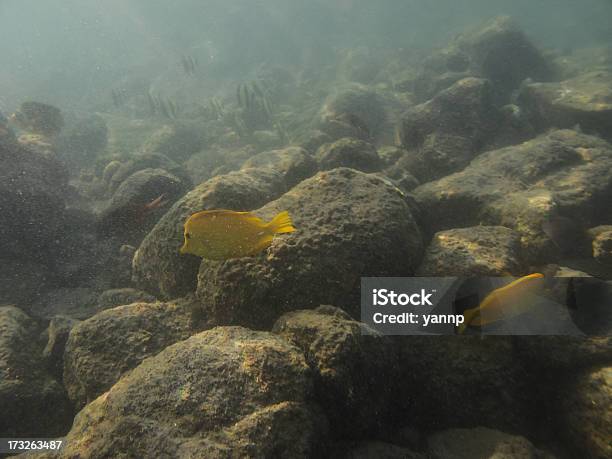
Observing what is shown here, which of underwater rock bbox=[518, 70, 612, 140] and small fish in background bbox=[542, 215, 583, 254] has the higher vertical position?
underwater rock bbox=[518, 70, 612, 140]

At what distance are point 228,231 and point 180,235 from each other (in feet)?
5.31

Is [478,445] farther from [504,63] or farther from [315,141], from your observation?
[504,63]

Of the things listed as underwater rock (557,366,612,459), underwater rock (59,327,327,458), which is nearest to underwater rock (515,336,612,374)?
underwater rock (557,366,612,459)

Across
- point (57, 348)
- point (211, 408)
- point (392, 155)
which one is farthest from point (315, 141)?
point (211, 408)

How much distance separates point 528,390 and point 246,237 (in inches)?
100

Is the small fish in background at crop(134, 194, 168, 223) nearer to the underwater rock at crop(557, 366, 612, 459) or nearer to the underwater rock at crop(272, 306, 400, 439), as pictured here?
the underwater rock at crop(272, 306, 400, 439)

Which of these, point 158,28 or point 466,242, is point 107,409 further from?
point 158,28

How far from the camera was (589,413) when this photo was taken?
2.51 meters

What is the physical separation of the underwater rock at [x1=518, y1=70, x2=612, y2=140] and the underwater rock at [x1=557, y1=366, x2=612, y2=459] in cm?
750

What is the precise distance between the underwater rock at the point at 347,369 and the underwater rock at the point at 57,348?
268cm

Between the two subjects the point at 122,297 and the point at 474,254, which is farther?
the point at 122,297

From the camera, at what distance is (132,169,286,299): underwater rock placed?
11.9 ft

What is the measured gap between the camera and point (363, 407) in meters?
2.36

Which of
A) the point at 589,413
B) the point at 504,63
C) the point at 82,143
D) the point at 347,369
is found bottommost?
the point at 589,413
